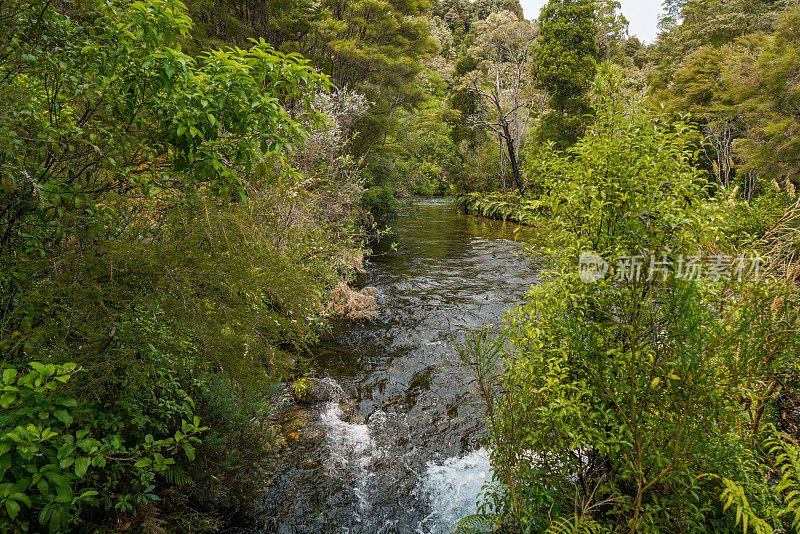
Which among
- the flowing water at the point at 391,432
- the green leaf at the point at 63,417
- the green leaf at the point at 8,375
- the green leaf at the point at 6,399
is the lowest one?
the flowing water at the point at 391,432

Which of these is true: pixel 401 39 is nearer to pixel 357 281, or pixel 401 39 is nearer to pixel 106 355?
pixel 357 281

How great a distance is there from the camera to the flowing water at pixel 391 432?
3627 mm

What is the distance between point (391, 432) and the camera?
15.9ft

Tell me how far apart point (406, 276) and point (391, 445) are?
686cm

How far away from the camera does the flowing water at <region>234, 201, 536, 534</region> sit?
11.9ft

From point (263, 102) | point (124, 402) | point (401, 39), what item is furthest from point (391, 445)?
point (401, 39)

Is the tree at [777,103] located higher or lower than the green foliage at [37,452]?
higher

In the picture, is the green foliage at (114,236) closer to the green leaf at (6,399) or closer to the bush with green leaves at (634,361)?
the green leaf at (6,399)

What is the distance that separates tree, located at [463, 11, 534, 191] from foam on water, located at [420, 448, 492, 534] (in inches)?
774

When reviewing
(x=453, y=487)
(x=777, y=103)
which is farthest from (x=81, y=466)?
(x=777, y=103)

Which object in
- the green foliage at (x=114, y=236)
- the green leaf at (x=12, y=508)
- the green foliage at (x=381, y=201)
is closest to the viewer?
the green leaf at (x=12, y=508)

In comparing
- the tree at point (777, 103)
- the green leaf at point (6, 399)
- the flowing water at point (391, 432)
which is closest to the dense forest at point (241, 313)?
the green leaf at point (6, 399)

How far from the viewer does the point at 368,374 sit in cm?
614

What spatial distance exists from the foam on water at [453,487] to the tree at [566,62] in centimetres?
1874
